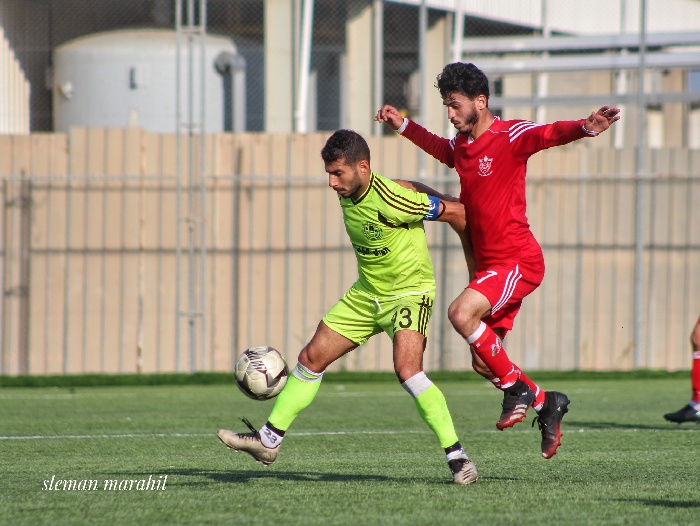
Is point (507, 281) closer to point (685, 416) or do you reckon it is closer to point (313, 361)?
point (313, 361)

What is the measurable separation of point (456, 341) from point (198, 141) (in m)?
4.38

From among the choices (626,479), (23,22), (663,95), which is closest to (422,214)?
(626,479)

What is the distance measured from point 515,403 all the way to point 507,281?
708mm

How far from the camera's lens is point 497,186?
7.07 m

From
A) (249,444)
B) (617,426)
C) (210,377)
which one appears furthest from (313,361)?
(210,377)

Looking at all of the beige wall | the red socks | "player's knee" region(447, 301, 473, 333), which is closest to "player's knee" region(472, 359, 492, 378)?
"player's knee" region(447, 301, 473, 333)

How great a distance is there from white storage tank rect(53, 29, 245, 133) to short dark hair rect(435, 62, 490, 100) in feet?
34.7

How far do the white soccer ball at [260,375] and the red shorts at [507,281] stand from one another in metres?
1.28

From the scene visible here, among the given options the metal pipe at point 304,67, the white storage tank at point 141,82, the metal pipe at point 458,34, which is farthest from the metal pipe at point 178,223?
the metal pipe at point 458,34

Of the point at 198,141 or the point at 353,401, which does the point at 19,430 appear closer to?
the point at 353,401

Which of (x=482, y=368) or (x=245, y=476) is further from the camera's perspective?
(x=482, y=368)

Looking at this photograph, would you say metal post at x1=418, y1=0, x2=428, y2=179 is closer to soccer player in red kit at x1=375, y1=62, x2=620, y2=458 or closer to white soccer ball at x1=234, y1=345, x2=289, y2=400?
soccer player in red kit at x1=375, y1=62, x2=620, y2=458

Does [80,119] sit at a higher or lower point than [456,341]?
higher

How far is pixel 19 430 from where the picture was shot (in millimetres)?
9789
